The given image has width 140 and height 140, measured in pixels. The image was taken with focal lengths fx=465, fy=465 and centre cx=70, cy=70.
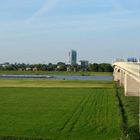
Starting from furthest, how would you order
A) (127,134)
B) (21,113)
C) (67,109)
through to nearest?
(67,109)
(21,113)
(127,134)

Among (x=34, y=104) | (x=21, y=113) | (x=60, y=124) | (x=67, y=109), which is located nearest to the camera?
(x=60, y=124)

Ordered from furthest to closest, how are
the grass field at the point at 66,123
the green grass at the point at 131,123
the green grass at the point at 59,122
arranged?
the green grass at the point at 59,122, the grass field at the point at 66,123, the green grass at the point at 131,123

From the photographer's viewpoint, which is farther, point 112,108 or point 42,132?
point 112,108

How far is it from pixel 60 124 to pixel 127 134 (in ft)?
19.7

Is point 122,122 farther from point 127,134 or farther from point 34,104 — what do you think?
point 34,104

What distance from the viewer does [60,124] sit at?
3016 centimetres

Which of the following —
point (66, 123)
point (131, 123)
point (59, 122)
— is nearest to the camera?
point (131, 123)

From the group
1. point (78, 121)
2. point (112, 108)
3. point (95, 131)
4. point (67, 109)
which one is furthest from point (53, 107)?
point (95, 131)

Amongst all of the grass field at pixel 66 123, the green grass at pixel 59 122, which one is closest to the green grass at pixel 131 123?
the grass field at pixel 66 123

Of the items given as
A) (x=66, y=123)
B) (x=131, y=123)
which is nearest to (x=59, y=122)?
(x=66, y=123)

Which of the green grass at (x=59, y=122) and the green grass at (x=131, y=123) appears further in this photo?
the green grass at (x=59, y=122)

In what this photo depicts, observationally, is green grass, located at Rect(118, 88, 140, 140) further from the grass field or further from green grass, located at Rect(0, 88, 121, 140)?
green grass, located at Rect(0, 88, 121, 140)

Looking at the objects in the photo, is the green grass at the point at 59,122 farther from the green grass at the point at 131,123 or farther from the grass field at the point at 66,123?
the green grass at the point at 131,123

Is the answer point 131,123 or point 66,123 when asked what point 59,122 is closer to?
point 66,123
